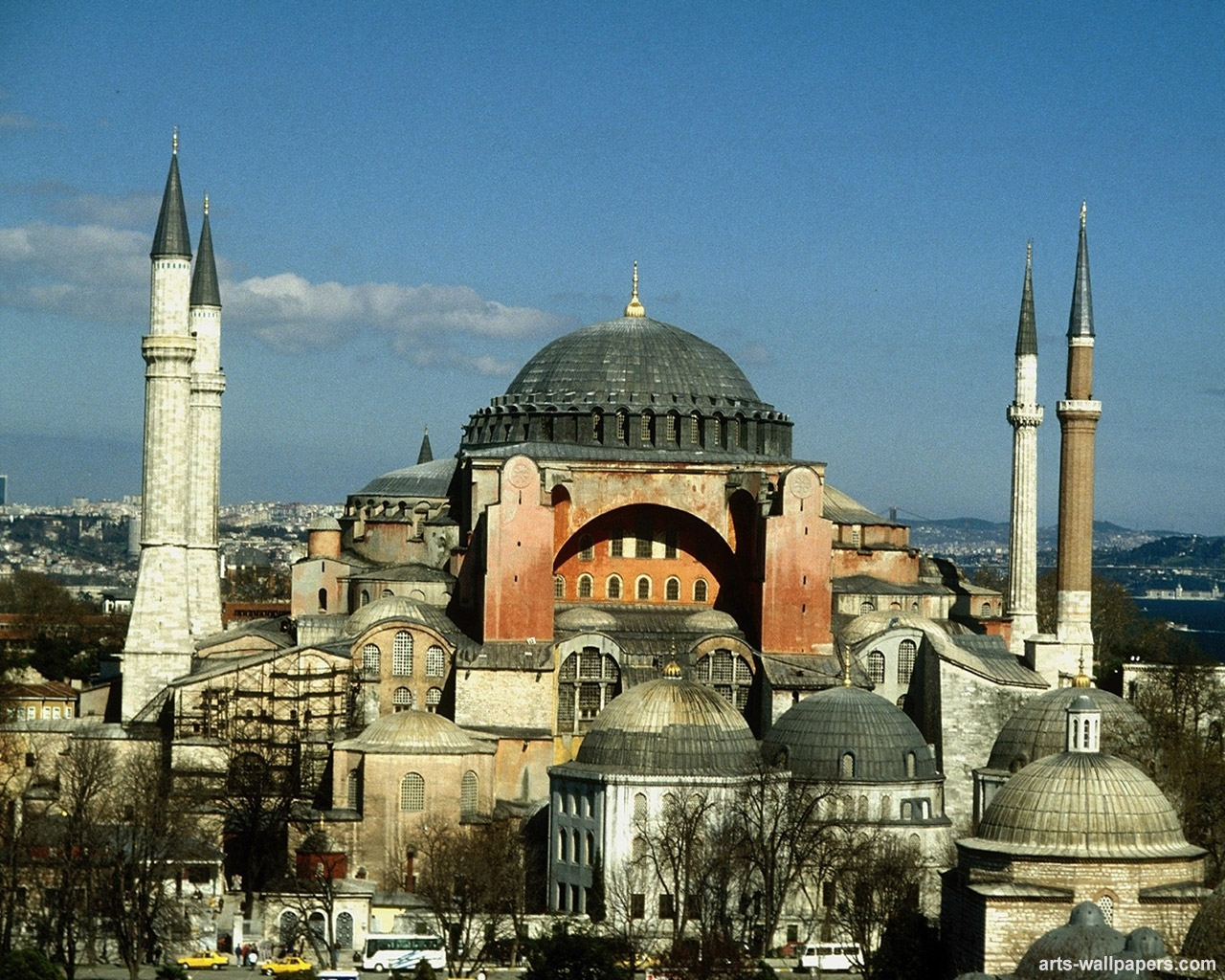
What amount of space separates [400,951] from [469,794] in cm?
520

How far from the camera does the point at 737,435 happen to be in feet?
171

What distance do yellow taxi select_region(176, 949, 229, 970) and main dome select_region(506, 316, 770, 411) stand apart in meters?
16.3

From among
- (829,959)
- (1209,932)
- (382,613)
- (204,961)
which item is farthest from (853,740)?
(204,961)

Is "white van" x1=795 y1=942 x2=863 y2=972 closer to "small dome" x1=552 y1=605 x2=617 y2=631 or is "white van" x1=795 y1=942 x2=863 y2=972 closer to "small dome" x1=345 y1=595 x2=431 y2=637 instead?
"small dome" x1=552 y1=605 x2=617 y2=631

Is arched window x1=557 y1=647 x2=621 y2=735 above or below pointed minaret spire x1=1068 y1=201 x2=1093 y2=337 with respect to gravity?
below

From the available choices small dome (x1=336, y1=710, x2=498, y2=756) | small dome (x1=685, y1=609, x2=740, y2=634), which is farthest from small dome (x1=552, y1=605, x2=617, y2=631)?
small dome (x1=336, y1=710, x2=498, y2=756)

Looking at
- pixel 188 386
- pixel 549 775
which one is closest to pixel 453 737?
pixel 549 775

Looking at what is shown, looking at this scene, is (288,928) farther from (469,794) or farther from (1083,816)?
(1083,816)

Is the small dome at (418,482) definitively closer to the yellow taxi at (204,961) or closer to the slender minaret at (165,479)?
the slender minaret at (165,479)

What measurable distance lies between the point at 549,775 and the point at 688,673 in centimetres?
482

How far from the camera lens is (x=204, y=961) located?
38.2 metres

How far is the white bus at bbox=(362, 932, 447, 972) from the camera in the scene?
3803 cm

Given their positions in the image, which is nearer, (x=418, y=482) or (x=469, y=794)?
(x=469, y=794)

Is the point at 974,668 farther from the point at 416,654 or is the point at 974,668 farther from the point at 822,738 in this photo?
the point at 416,654
